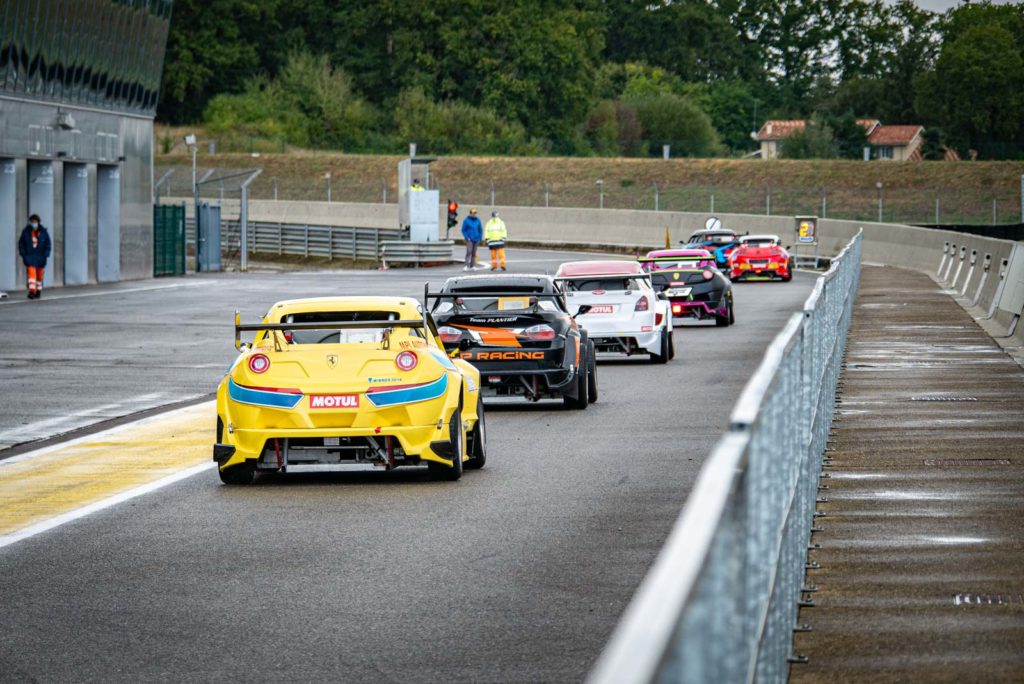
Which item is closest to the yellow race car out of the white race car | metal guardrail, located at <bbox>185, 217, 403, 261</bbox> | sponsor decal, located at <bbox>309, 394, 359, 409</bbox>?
sponsor decal, located at <bbox>309, 394, 359, 409</bbox>

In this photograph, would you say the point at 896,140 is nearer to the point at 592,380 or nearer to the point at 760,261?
the point at 760,261

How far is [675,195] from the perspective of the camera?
9431 centimetres

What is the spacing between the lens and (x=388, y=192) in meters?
98.2

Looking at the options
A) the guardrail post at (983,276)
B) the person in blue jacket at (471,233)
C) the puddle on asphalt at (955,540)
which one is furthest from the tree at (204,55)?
the puddle on asphalt at (955,540)

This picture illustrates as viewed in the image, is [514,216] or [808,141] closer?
[514,216]

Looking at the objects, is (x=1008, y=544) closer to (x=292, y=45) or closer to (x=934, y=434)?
(x=934, y=434)

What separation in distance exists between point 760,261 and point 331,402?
38.1 m

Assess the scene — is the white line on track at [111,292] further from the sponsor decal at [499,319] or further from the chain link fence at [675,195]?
the chain link fence at [675,195]

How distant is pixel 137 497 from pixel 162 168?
9075cm

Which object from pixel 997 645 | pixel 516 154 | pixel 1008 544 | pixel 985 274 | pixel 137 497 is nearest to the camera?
pixel 997 645

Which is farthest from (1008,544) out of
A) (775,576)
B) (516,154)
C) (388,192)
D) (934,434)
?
(516,154)

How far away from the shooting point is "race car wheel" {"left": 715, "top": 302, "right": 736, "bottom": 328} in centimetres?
3231

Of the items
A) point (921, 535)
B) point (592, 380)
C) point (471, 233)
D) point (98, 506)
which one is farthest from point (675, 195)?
point (921, 535)

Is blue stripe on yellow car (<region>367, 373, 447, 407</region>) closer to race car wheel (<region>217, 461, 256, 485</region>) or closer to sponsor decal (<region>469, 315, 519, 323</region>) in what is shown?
race car wheel (<region>217, 461, 256, 485</region>)
